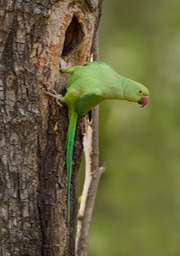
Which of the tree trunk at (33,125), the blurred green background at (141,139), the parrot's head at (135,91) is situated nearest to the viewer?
the tree trunk at (33,125)

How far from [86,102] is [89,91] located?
0.05 m

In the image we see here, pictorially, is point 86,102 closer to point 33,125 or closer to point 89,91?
point 89,91

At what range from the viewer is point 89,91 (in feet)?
10.2

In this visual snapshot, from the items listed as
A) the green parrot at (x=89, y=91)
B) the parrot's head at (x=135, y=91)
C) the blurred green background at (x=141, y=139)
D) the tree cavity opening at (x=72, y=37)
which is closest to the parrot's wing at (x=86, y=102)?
the green parrot at (x=89, y=91)

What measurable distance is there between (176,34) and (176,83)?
342 millimetres

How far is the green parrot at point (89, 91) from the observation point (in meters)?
3.13

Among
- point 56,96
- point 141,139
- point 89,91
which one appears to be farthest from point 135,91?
point 141,139

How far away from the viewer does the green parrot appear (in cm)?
313

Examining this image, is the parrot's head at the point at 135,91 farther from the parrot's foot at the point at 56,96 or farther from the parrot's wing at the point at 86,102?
the parrot's foot at the point at 56,96

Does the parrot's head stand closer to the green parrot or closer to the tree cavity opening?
the green parrot

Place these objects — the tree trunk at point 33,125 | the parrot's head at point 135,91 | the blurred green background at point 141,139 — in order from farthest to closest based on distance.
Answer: the blurred green background at point 141,139 → the parrot's head at point 135,91 → the tree trunk at point 33,125

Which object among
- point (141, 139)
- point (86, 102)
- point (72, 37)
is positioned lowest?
point (141, 139)

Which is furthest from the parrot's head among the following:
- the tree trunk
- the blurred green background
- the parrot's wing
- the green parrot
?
the blurred green background

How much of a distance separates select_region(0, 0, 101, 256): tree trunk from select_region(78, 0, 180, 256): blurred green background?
6.41 feet
